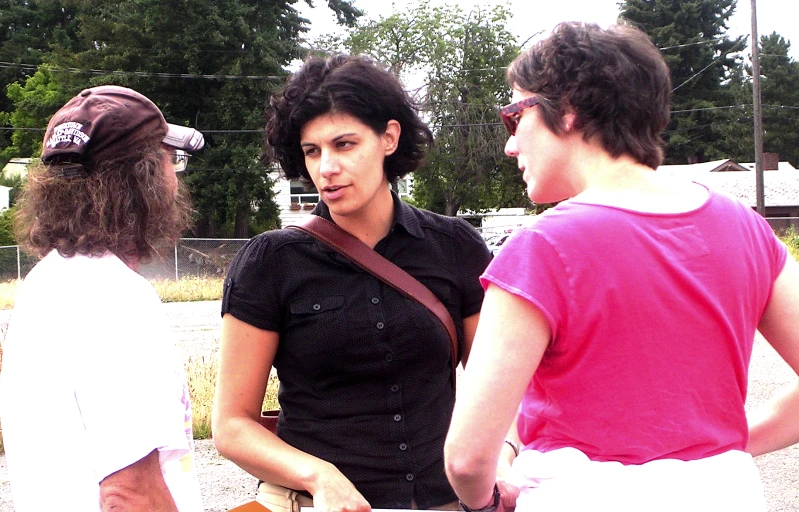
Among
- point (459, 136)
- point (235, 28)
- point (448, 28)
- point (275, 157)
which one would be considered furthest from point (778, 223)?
point (275, 157)

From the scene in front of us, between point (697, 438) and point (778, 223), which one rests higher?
point (697, 438)

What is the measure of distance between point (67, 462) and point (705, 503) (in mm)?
1235

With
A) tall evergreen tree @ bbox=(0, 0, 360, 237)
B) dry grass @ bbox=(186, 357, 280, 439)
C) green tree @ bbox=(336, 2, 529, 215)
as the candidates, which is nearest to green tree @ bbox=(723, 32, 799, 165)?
green tree @ bbox=(336, 2, 529, 215)

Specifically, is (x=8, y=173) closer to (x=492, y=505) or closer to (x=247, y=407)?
(x=247, y=407)

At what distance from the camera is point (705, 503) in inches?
63.6

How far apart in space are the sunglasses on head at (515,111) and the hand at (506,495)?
0.74 metres

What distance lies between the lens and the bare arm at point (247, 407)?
240cm

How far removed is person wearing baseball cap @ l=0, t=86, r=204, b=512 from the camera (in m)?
1.79

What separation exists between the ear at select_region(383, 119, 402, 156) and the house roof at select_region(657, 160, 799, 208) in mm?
52542

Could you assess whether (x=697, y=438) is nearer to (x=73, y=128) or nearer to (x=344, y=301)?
(x=344, y=301)

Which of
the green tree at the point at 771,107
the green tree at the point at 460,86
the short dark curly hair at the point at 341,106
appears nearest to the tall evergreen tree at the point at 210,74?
the green tree at the point at 460,86

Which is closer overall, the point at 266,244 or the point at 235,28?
the point at 266,244

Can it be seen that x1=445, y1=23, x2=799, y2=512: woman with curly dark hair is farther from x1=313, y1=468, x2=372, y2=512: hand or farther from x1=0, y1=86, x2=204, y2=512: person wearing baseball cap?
x1=0, y1=86, x2=204, y2=512: person wearing baseball cap

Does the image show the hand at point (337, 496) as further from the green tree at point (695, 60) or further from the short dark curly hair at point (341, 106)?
the green tree at point (695, 60)
